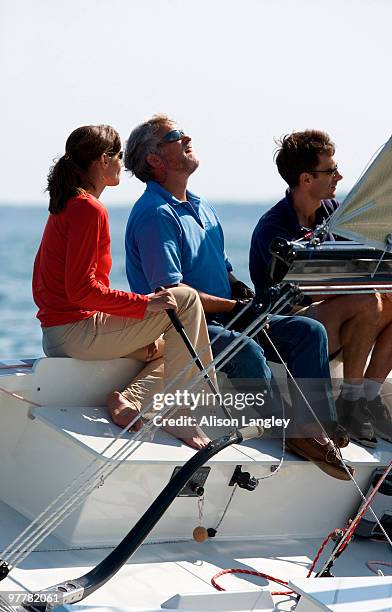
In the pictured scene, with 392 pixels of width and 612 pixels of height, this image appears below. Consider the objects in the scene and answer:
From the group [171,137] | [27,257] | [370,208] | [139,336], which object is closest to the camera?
[370,208]

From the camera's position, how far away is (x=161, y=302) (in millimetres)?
4285

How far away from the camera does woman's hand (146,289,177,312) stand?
429 centimetres

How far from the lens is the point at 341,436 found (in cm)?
467

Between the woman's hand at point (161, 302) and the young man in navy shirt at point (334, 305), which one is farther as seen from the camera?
the young man in navy shirt at point (334, 305)

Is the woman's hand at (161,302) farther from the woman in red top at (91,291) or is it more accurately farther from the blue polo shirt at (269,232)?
the blue polo shirt at (269,232)

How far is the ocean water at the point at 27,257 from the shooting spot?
18.9 metres

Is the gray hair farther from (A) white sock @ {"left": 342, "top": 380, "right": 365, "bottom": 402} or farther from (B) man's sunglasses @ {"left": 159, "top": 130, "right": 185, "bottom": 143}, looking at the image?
(A) white sock @ {"left": 342, "top": 380, "right": 365, "bottom": 402}

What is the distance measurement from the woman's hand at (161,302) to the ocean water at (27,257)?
41.1 feet

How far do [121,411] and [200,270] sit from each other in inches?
30.1

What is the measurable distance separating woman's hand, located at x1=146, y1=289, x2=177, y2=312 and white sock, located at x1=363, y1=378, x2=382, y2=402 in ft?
3.52

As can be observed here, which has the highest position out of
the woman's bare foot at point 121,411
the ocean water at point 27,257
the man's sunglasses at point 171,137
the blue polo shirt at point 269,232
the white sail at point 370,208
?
the ocean water at point 27,257

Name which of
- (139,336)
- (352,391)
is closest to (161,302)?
(139,336)

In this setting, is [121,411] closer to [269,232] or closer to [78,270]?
[78,270]

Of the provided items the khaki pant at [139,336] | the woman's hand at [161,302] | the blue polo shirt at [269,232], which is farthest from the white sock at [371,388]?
the woman's hand at [161,302]
